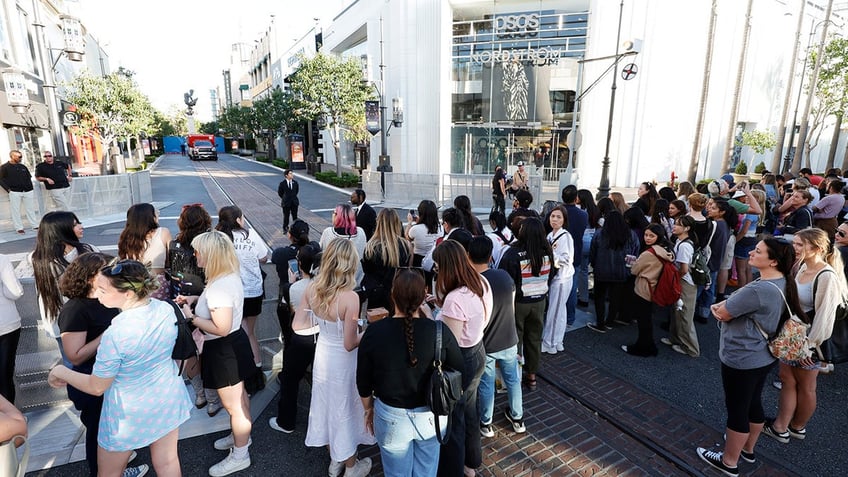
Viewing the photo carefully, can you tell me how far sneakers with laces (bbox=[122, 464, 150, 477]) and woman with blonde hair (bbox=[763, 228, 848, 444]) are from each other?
16.5ft

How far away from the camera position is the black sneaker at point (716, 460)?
341cm

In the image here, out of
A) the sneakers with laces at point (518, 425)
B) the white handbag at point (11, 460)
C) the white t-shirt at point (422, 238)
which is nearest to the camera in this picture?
the white handbag at point (11, 460)

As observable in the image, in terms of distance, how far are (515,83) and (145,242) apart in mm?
22754

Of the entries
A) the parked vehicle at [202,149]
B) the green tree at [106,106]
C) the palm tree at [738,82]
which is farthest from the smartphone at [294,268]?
the parked vehicle at [202,149]

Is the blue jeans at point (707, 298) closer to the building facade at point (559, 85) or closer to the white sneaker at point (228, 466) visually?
the white sneaker at point (228, 466)

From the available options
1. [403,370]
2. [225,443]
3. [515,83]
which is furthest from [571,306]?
[515,83]

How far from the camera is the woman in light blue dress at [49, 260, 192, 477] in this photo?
2.33 m

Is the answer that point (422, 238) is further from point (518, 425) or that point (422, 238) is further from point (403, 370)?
point (403, 370)

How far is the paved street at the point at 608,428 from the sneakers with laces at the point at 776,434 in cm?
5

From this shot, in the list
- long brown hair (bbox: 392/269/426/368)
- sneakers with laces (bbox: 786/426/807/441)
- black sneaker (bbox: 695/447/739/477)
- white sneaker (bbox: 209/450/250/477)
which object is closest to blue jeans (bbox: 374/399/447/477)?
long brown hair (bbox: 392/269/426/368)

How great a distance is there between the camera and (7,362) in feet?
11.7

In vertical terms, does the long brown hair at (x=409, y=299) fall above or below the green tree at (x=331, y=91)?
below

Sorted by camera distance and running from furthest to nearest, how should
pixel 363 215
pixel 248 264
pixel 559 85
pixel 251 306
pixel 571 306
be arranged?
1. pixel 559 85
2. pixel 363 215
3. pixel 571 306
4. pixel 251 306
5. pixel 248 264

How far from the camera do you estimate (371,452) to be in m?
3.67
